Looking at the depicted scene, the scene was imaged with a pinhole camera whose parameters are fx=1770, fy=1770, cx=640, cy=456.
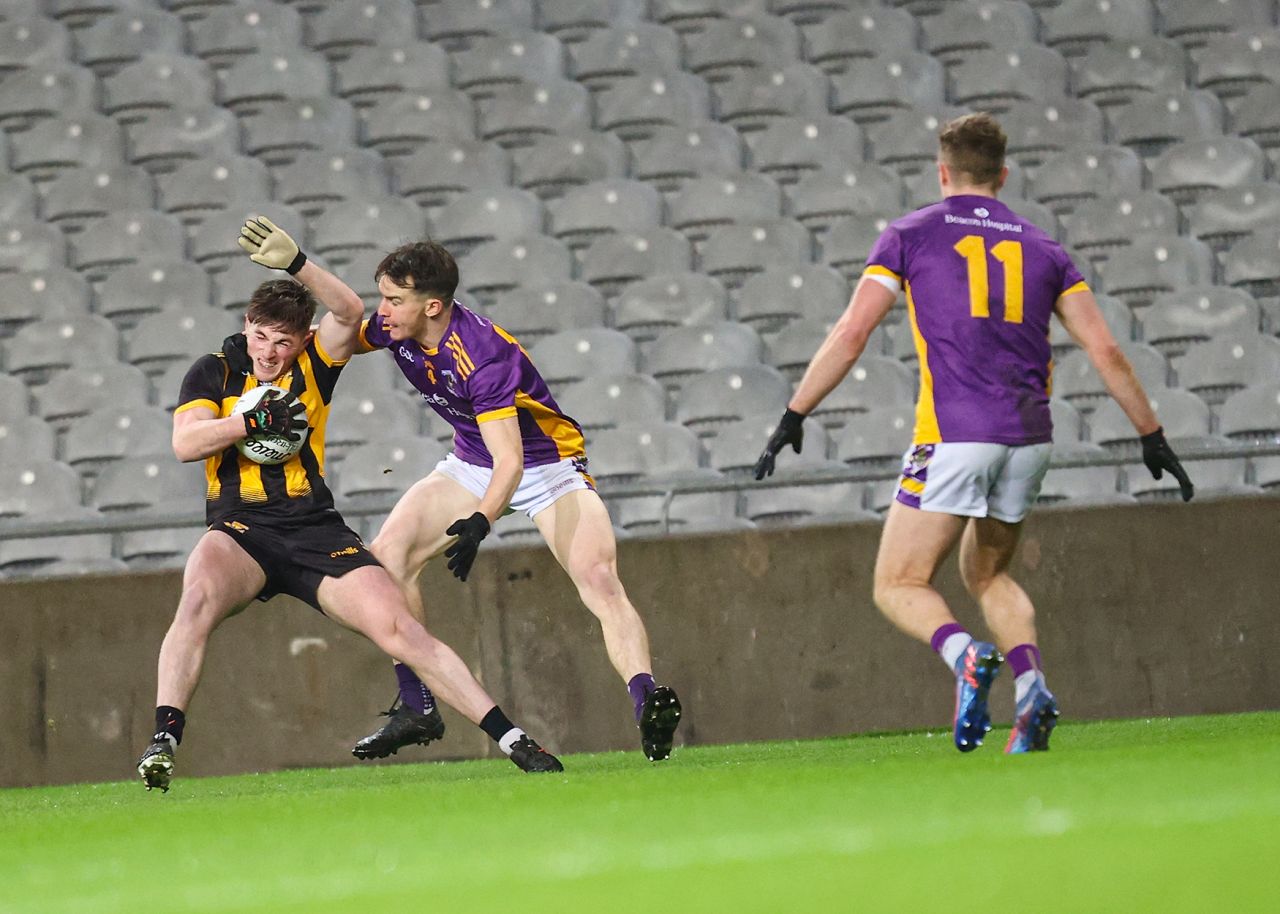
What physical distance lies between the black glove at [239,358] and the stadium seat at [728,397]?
14.1ft

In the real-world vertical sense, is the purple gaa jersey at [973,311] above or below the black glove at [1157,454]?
above

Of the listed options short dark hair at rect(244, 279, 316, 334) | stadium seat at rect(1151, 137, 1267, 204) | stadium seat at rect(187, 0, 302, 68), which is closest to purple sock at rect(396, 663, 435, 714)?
short dark hair at rect(244, 279, 316, 334)

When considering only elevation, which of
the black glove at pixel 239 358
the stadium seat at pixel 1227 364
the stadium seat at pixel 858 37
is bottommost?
the stadium seat at pixel 1227 364

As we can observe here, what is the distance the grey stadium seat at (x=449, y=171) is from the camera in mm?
12320

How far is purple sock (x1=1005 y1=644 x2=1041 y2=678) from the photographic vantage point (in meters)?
5.64

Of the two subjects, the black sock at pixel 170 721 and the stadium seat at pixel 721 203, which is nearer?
the black sock at pixel 170 721

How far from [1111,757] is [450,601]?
14.8 ft

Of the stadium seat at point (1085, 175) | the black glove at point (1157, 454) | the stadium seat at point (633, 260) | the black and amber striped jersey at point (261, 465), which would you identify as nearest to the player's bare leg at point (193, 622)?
the black and amber striped jersey at point (261, 465)

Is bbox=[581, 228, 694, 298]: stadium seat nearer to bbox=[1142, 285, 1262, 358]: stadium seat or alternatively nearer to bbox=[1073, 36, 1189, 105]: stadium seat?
bbox=[1142, 285, 1262, 358]: stadium seat

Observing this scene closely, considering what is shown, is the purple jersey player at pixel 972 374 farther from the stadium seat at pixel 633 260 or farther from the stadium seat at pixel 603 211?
the stadium seat at pixel 603 211

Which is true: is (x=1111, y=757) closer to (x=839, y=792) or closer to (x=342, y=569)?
(x=839, y=792)

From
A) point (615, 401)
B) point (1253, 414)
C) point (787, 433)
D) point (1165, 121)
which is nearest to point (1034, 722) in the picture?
point (787, 433)

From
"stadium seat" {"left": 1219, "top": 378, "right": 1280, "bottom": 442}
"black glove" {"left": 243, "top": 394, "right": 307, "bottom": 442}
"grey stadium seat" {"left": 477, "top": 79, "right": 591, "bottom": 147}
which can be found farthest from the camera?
"grey stadium seat" {"left": 477, "top": 79, "right": 591, "bottom": 147}

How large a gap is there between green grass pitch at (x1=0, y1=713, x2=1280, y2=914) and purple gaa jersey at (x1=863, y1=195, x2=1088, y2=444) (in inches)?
42.2
